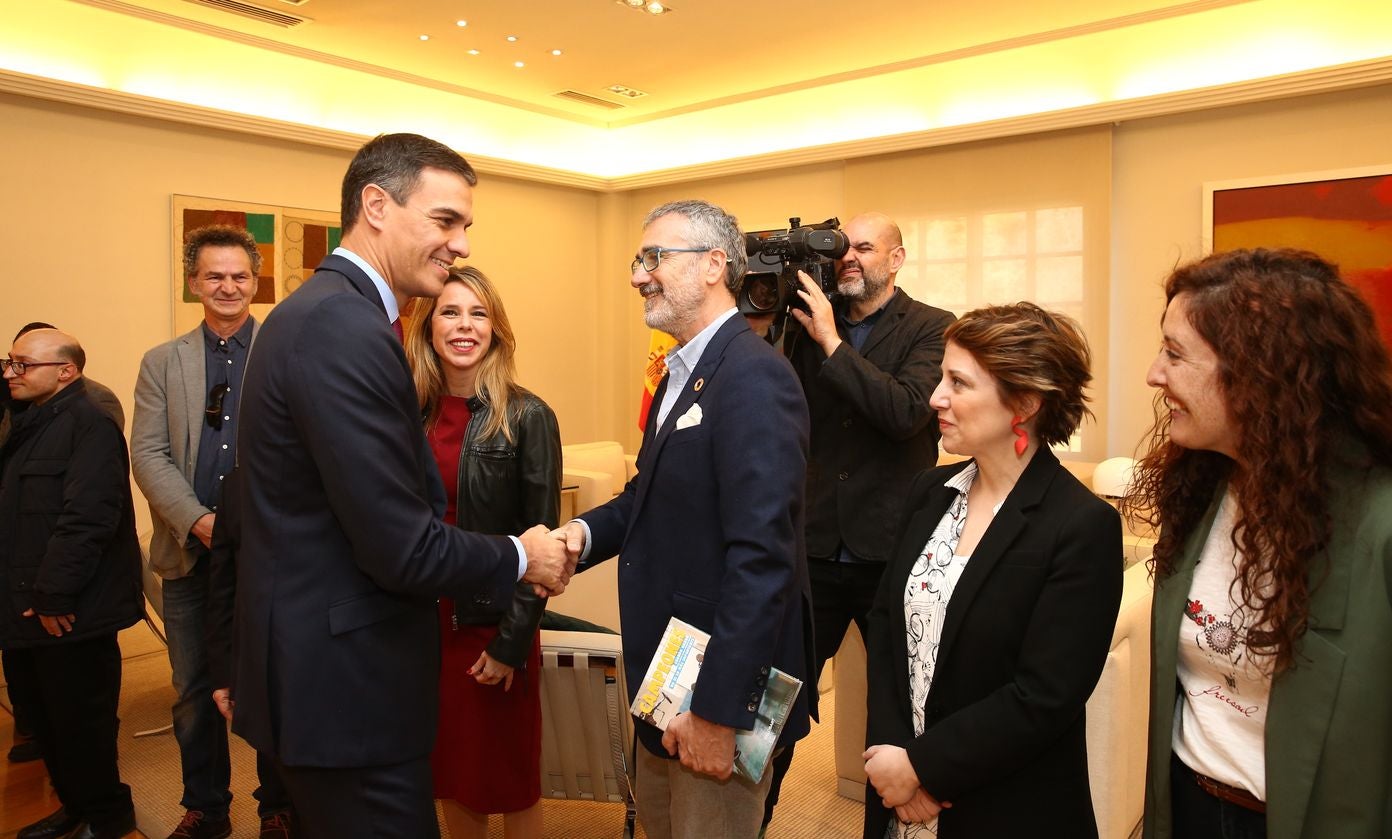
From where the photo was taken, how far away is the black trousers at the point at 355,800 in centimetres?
158

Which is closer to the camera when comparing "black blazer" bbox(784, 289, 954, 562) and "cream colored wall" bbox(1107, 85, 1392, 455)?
"black blazer" bbox(784, 289, 954, 562)

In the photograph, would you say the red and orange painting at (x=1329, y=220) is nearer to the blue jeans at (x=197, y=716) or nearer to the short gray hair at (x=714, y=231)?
the short gray hair at (x=714, y=231)

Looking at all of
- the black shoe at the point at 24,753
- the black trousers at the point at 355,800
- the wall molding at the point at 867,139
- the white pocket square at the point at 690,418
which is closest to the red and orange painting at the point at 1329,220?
the wall molding at the point at 867,139

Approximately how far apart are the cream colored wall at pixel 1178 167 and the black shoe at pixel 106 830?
557 cm

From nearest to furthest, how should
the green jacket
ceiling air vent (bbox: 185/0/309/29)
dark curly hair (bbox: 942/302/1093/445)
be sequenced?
the green jacket → dark curly hair (bbox: 942/302/1093/445) → ceiling air vent (bbox: 185/0/309/29)

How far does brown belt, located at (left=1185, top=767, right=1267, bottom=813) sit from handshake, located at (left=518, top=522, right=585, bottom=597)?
1184 mm

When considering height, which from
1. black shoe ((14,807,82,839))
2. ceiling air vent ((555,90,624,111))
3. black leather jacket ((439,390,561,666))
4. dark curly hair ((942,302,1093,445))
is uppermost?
ceiling air vent ((555,90,624,111))

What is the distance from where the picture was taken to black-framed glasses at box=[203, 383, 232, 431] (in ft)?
9.65

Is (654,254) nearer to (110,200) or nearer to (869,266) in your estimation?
(869,266)

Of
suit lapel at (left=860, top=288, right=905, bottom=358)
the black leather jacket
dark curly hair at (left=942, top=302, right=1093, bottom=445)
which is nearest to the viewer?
dark curly hair at (left=942, top=302, right=1093, bottom=445)

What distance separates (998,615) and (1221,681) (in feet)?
1.06

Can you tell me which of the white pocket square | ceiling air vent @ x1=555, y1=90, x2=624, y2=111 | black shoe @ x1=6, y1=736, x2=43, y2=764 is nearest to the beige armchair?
ceiling air vent @ x1=555, y1=90, x2=624, y2=111

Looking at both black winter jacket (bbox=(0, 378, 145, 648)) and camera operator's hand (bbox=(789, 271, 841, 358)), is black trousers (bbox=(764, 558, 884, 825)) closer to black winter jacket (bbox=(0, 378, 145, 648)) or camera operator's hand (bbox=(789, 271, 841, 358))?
camera operator's hand (bbox=(789, 271, 841, 358))

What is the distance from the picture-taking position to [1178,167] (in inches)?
236
